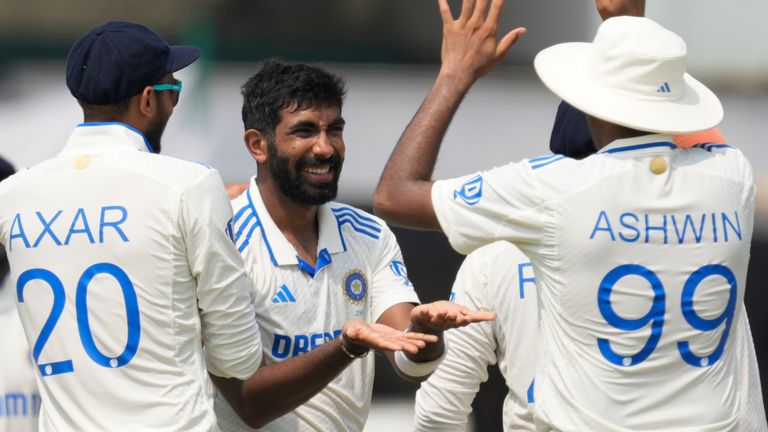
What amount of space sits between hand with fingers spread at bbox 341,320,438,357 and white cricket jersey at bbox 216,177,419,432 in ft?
1.29

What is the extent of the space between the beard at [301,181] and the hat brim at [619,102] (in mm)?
1028

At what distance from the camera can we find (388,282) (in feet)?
14.8

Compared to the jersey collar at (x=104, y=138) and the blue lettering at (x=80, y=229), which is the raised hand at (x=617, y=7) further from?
the blue lettering at (x=80, y=229)

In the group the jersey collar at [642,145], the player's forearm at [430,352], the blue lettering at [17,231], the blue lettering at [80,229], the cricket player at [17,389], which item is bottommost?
the cricket player at [17,389]

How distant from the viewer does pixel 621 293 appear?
3555 millimetres

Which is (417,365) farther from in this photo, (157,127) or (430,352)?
(157,127)

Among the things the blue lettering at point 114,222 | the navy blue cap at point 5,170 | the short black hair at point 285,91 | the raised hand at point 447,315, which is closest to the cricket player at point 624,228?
the raised hand at point 447,315

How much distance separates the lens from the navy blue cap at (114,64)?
12.4ft

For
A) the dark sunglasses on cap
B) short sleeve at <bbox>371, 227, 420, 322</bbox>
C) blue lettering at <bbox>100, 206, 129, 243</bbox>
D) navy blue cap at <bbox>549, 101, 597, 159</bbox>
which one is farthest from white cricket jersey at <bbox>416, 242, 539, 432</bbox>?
blue lettering at <bbox>100, 206, 129, 243</bbox>

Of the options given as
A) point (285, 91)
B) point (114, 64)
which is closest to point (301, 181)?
point (285, 91)

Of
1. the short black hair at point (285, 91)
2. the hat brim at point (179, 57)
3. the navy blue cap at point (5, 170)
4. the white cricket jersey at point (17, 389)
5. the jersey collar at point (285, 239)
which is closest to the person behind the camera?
the hat brim at point (179, 57)

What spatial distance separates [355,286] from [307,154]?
0.46m

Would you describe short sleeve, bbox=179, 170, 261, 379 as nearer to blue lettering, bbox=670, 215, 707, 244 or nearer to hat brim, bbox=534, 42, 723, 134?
hat brim, bbox=534, 42, 723, 134

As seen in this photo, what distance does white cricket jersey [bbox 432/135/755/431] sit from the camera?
352cm
